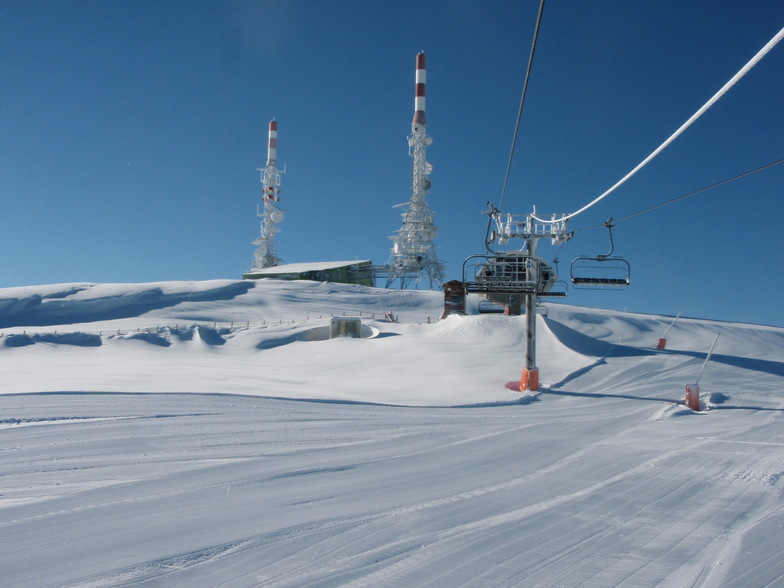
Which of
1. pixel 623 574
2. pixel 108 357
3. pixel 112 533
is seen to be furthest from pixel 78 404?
pixel 108 357

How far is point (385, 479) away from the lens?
19.6 feet

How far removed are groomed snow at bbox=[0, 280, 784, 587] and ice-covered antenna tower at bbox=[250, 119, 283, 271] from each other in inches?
2350

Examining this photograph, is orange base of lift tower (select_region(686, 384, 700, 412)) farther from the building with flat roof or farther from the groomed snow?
the building with flat roof

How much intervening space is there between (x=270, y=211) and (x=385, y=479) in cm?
7221

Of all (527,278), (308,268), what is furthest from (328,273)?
(527,278)

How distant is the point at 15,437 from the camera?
692 cm

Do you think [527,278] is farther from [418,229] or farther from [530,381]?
[418,229]

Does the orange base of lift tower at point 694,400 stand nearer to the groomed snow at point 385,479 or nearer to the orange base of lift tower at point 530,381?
the groomed snow at point 385,479

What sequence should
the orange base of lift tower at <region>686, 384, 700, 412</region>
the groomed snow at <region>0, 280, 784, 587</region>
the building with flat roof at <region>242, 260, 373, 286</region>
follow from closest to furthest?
1. the groomed snow at <region>0, 280, 784, 587</region>
2. the orange base of lift tower at <region>686, 384, 700, 412</region>
3. the building with flat roof at <region>242, 260, 373, 286</region>

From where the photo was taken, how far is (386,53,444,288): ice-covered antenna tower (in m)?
62.6

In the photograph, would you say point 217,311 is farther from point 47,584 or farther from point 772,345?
point 47,584

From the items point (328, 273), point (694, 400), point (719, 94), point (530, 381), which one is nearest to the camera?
point (719, 94)

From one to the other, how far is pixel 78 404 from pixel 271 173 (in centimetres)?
6753

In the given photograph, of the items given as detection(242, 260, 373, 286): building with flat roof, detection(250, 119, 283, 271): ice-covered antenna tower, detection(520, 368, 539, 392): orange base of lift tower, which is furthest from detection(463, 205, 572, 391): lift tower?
detection(250, 119, 283, 271): ice-covered antenna tower
